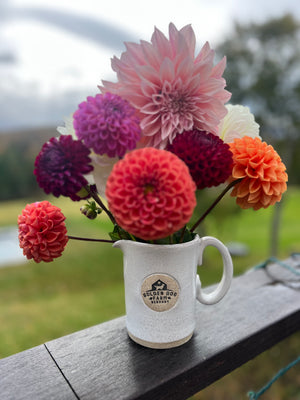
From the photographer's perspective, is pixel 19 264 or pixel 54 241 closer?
pixel 54 241

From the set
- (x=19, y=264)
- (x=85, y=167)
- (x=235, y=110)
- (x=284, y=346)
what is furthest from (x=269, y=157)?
(x=19, y=264)

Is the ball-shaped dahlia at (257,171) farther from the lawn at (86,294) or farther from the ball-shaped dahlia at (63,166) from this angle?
the lawn at (86,294)

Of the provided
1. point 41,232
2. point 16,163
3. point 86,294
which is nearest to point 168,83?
point 41,232

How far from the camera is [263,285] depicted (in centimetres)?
A: 61

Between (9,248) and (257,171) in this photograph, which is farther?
(9,248)

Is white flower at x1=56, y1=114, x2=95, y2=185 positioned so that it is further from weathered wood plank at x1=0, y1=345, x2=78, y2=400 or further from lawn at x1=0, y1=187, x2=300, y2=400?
lawn at x1=0, y1=187, x2=300, y2=400

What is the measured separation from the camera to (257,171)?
33cm

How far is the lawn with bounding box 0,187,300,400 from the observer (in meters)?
1.44

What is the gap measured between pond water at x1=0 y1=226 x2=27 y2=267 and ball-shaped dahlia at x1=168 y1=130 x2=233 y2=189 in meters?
4.21

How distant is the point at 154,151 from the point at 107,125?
0.05 m

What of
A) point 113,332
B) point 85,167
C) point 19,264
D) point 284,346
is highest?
point 85,167

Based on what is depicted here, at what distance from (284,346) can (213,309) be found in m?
1.25

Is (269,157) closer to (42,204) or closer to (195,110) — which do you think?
(195,110)

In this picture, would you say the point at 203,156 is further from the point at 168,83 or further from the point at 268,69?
the point at 268,69
